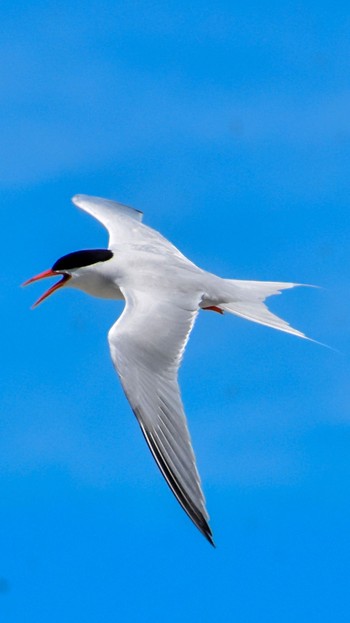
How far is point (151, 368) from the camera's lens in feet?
31.6

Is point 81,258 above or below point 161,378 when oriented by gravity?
above

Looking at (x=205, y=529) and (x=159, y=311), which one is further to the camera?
(x=159, y=311)

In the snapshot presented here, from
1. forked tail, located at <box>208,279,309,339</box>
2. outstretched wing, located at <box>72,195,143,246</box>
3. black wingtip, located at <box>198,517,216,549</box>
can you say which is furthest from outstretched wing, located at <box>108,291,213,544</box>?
outstretched wing, located at <box>72,195,143,246</box>

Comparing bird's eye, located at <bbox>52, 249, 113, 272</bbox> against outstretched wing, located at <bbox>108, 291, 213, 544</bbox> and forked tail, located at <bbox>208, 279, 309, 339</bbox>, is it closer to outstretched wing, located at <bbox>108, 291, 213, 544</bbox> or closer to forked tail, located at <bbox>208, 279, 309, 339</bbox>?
outstretched wing, located at <bbox>108, 291, 213, 544</bbox>

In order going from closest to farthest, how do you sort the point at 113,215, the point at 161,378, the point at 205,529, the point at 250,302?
1. the point at 205,529
2. the point at 161,378
3. the point at 250,302
4. the point at 113,215

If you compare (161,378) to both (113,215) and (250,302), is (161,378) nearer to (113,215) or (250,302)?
(250,302)

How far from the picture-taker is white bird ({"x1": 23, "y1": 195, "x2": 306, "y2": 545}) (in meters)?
8.80

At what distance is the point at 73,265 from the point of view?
1156 cm

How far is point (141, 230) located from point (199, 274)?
1.99m

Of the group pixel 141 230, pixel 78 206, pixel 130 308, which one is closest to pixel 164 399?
pixel 130 308

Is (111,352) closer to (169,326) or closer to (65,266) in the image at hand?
(169,326)

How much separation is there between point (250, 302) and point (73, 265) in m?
1.51

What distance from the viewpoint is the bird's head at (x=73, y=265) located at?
1133 cm

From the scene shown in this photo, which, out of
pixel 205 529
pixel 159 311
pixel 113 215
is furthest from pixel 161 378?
pixel 113 215
